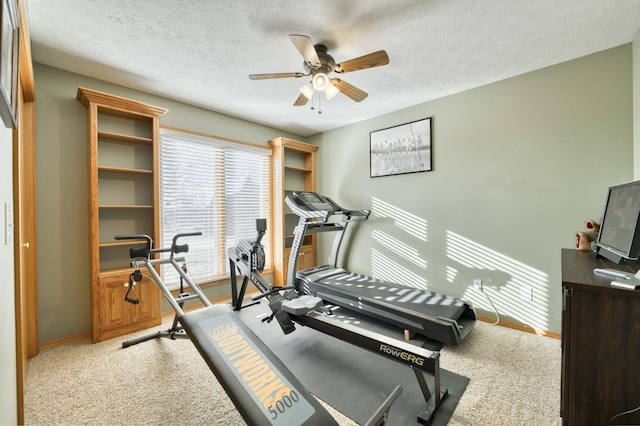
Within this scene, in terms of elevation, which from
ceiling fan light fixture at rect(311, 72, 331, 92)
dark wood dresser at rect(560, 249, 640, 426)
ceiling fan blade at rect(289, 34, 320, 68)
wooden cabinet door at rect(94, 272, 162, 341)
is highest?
ceiling fan blade at rect(289, 34, 320, 68)

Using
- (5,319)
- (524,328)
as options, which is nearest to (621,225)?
(524,328)

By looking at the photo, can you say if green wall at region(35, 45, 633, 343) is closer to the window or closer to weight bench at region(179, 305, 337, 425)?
the window

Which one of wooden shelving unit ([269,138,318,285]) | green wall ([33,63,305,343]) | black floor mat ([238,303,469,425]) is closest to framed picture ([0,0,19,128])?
green wall ([33,63,305,343])

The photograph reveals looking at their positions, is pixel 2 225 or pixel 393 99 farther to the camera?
pixel 393 99

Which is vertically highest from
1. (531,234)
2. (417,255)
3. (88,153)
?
(88,153)

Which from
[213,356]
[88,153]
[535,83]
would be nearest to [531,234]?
[535,83]

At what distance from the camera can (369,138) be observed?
4078 millimetres

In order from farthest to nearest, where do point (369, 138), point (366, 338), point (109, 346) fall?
point (369, 138)
point (109, 346)
point (366, 338)

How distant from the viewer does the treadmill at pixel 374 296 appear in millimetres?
2414

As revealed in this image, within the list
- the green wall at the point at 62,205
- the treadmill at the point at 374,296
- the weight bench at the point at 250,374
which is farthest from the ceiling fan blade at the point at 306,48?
the green wall at the point at 62,205

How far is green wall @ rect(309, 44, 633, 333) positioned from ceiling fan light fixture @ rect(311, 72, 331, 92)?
1.85m

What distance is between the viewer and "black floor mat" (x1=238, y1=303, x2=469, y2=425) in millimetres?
1707

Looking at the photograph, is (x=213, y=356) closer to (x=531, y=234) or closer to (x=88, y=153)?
(x=88, y=153)

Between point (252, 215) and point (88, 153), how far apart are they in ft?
6.87
